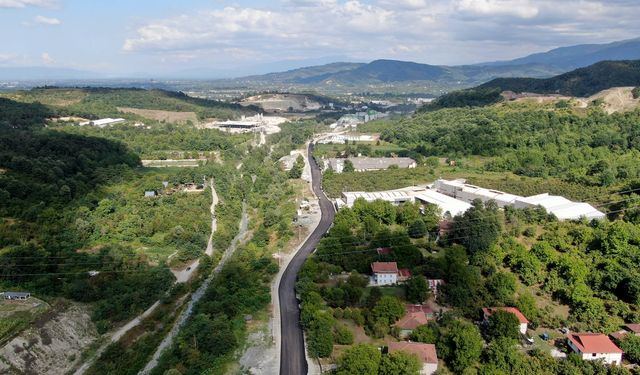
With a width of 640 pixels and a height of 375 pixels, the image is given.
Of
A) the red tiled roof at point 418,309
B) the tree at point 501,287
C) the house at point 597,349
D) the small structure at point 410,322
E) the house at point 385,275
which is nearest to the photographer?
the house at point 597,349

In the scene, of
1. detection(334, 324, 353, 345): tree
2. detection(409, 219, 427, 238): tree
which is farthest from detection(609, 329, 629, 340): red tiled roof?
detection(409, 219, 427, 238): tree

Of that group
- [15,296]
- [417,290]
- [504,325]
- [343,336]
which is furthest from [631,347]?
[15,296]

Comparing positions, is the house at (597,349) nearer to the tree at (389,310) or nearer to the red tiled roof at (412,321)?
the red tiled roof at (412,321)

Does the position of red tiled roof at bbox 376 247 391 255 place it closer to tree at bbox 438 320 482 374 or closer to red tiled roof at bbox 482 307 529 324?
red tiled roof at bbox 482 307 529 324

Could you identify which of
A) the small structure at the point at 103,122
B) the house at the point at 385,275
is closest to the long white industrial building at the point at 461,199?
the house at the point at 385,275

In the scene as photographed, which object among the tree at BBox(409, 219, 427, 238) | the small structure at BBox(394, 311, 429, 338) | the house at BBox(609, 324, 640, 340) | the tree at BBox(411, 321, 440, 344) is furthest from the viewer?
the tree at BBox(409, 219, 427, 238)

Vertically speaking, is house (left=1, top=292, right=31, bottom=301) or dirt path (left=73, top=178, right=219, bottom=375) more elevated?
house (left=1, top=292, right=31, bottom=301)

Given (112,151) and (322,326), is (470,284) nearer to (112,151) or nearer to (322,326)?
(322,326)
